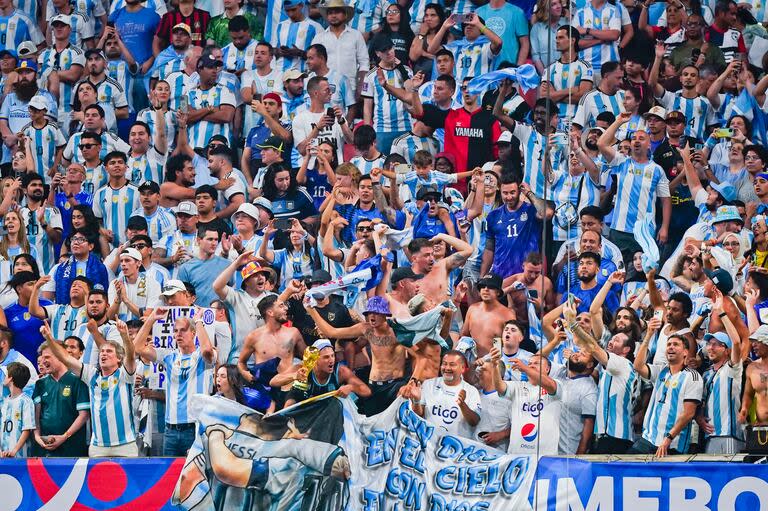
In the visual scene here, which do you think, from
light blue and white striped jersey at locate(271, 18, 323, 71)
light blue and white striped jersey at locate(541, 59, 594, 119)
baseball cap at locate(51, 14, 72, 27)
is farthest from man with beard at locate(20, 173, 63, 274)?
light blue and white striped jersey at locate(541, 59, 594, 119)

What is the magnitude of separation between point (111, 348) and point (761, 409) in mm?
5237

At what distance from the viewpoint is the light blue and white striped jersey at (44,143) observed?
15.7 meters

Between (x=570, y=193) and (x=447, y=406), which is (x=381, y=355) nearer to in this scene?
(x=447, y=406)

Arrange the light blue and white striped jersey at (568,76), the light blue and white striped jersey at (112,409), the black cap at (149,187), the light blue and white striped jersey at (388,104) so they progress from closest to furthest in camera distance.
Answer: the light blue and white striped jersey at (112,409) < the black cap at (149,187) < the light blue and white striped jersey at (568,76) < the light blue and white striped jersey at (388,104)

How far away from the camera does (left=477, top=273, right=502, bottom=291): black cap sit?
40.7 feet

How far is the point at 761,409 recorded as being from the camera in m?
10.8

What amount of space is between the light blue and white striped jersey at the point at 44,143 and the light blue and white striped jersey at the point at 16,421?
11.8 ft

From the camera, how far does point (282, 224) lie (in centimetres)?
1394

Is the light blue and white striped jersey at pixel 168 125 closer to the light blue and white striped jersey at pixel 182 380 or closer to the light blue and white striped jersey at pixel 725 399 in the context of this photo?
the light blue and white striped jersey at pixel 182 380

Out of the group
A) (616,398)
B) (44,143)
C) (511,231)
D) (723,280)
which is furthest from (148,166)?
(723,280)

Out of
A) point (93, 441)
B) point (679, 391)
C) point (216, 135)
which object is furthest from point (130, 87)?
point (679, 391)

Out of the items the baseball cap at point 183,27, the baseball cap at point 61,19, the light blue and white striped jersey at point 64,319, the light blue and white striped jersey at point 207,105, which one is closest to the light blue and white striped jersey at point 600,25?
the light blue and white striped jersey at point 207,105

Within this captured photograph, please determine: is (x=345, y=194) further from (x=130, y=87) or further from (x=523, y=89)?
(x=130, y=87)

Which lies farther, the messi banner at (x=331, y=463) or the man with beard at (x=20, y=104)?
the man with beard at (x=20, y=104)
